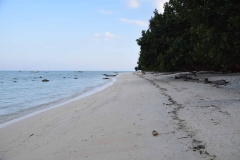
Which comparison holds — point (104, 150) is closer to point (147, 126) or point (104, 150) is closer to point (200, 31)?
point (147, 126)

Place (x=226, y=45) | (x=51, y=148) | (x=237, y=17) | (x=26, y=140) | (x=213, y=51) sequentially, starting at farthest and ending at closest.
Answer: (x=213, y=51) < (x=226, y=45) < (x=237, y=17) < (x=26, y=140) < (x=51, y=148)

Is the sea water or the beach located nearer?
the beach

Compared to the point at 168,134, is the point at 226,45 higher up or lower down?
higher up

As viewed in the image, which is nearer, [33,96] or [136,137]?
[136,137]

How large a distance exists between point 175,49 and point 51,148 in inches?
670

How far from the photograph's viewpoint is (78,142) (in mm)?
4594

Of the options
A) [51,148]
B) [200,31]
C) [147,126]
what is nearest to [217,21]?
[200,31]

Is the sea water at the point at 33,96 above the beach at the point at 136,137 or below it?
below

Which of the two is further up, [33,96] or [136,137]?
[136,137]

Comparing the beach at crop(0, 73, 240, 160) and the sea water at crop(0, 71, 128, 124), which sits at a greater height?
the beach at crop(0, 73, 240, 160)

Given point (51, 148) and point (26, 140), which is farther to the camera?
point (26, 140)

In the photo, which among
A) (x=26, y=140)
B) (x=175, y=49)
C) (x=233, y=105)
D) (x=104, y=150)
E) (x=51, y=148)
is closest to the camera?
(x=104, y=150)

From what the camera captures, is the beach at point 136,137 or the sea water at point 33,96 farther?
the sea water at point 33,96

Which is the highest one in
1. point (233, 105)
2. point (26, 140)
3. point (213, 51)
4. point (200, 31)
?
point (200, 31)
